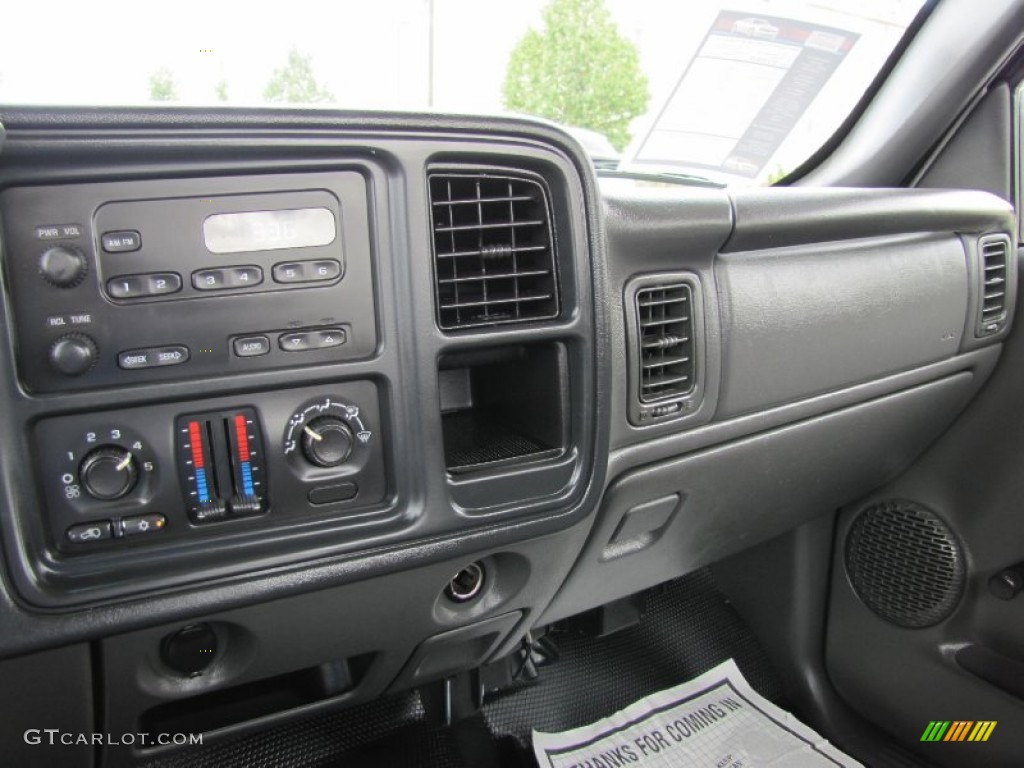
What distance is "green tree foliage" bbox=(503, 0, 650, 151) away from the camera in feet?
4.42

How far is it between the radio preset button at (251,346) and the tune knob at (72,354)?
0.11m

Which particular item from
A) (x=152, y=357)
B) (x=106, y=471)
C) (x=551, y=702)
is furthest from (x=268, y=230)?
(x=551, y=702)

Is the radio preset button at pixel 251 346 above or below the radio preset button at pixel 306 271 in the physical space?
below

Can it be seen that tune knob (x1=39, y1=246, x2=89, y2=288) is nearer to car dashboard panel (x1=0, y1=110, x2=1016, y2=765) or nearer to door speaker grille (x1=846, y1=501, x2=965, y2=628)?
car dashboard panel (x1=0, y1=110, x2=1016, y2=765)

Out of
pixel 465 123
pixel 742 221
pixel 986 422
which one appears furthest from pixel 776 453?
pixel 465 123

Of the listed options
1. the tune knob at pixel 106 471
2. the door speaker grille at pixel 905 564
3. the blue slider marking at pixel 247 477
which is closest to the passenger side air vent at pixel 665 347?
the blue slider marking at pixel 247 477

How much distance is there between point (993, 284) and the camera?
1.44m

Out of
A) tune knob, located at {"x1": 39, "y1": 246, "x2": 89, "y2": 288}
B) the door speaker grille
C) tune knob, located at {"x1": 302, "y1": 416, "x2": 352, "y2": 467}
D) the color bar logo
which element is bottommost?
the color bar logo

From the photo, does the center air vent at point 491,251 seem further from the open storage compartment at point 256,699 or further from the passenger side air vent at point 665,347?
the open storage compartment at point 256,699

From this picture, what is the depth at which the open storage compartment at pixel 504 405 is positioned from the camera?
2.88ft

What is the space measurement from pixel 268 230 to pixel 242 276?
48mm

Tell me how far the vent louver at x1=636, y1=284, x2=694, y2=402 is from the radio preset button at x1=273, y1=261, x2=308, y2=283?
0.42 m

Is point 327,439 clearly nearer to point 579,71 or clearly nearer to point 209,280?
point 209,280

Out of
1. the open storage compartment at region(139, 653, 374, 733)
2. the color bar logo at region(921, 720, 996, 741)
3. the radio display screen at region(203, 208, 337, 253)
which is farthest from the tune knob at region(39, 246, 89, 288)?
the color bar logo at region(921, 720, 996, 741)
